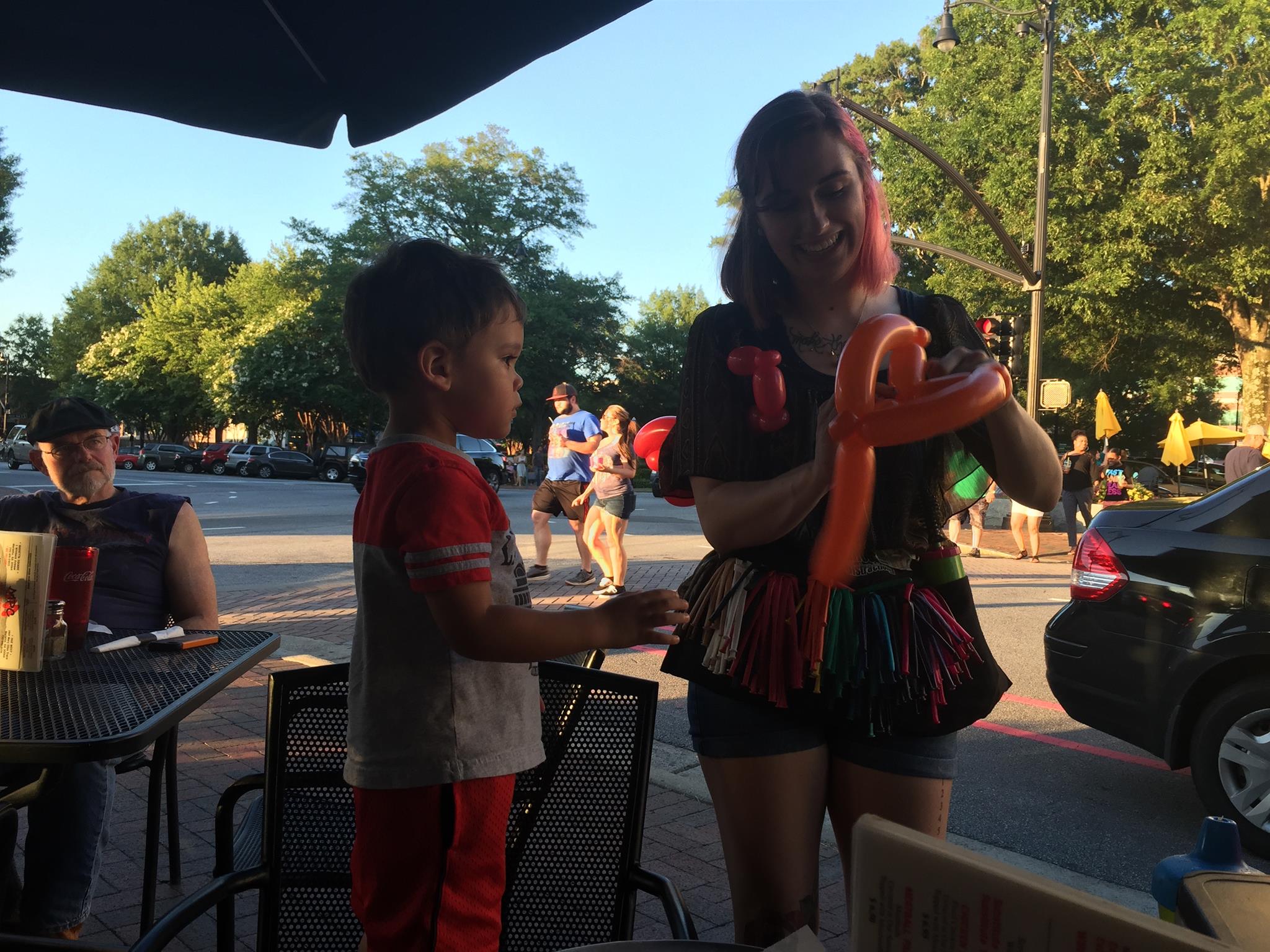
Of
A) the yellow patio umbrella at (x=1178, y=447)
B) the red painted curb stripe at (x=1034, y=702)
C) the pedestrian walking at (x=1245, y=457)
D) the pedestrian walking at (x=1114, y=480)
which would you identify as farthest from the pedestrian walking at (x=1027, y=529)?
the yellow patio umbrella at (x=1178, y=447)

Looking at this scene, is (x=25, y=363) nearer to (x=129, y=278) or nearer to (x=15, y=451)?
(x=129, y=278)

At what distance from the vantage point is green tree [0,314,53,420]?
72.6m

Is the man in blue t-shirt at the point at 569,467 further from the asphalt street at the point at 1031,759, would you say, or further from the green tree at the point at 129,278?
the green tree at the point at 129,278

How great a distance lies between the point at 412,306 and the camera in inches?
60.7

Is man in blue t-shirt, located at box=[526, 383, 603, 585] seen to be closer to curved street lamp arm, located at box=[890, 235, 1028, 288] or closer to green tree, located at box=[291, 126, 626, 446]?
curved street lamp arm, located at box=[890, 235, 1028, 288]

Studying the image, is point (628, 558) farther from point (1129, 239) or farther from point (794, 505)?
point (1129, 239)

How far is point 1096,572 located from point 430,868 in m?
3.76

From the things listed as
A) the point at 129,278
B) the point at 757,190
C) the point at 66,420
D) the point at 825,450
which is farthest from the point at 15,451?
the point at 825,450

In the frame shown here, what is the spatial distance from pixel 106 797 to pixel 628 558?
31.1ft

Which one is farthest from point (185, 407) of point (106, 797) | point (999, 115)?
point (106, 797)

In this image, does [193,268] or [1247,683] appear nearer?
[1247,683]

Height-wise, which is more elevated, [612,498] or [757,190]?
[757,190]

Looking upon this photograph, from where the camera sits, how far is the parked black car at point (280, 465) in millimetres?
39125

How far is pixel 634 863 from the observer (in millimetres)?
1771
